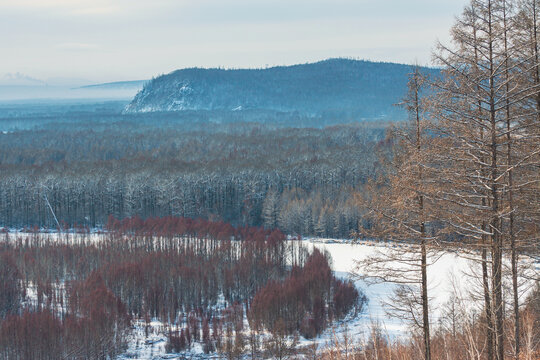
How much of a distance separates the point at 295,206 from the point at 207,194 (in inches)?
873

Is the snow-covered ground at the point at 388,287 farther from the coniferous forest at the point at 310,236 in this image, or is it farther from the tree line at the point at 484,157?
the tree line at the point at 484,157

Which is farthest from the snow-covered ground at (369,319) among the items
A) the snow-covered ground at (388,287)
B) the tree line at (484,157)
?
the tree line at (484,157)

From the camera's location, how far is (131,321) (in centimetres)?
5041

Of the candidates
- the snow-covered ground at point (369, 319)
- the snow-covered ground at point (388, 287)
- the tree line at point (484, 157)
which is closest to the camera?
the tree line at point (484, 157)

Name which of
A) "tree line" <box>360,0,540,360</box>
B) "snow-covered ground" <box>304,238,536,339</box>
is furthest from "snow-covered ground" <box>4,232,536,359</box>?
"tree line" <box>360,0,540,360</box>

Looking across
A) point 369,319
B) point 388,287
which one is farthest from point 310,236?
point 369,319

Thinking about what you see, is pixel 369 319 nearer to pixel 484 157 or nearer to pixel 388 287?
pixel 388 287

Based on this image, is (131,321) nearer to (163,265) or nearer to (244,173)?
(163,265)

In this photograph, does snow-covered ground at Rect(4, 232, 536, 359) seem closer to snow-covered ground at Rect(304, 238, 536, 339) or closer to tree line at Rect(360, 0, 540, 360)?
snow-covered ground at Rect(304, 238, 536, 339)

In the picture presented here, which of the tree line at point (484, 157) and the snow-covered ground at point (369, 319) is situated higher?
the tree line at point (484, 157)

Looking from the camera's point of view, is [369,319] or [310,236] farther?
[310,236]

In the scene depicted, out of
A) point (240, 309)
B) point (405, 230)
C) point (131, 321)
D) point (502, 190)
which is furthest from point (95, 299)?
point (502, 190)

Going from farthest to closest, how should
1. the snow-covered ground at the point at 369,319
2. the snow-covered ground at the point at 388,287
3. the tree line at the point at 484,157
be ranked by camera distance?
the snow-covered ground at the point at 369,319 < the snow-covered ground at the point at 388,287 < the tree line at the point at 484,157

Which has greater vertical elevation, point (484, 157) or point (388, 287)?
point (484, 157)
